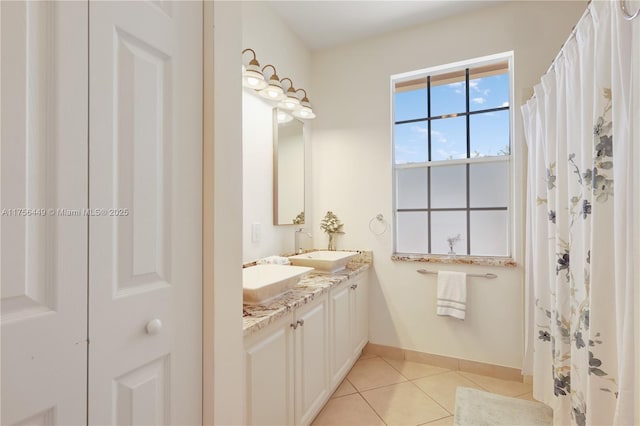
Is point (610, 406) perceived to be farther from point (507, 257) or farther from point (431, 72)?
point (431, 72)

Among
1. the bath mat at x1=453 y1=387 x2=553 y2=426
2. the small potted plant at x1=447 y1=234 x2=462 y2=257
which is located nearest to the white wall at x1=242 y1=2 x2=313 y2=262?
the small potted plant at x1=447 y1=234 x2=462 y2=257

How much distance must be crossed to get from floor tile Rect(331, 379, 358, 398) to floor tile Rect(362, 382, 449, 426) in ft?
0.30

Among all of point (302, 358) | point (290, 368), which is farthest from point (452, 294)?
point (290, 368)

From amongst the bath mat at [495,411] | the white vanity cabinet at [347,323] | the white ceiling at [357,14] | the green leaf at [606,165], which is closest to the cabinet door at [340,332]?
the white vanity cabinet at [347,323]

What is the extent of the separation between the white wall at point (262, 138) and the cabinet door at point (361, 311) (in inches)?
26.2

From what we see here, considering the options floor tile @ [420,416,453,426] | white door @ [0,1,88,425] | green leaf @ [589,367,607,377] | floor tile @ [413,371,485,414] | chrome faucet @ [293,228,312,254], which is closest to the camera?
white door @ [0,1,88,425]

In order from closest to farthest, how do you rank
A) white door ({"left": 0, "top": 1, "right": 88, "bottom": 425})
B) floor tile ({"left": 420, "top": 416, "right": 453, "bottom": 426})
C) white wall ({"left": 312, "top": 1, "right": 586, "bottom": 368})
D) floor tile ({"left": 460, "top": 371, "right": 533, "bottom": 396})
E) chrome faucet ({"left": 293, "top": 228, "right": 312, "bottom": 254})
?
white door ({"left": 0, "top": 1, "right": 88, "bottom": 425}) < floor tile ({"left": 420, "top": 416, "right": 453, "bottom": 426}) < floor tile ({"left": 460, "top": 371, "right": 533, "bottom": 396}) < white wall ({"left": 312, "top": 1, "right": 586, "bottom": 368}) < chrome faucet ({"left": 293, "top": 228, "right": 312, "bottom": 254})

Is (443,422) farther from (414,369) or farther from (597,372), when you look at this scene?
(597,372)

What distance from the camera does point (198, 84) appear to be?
35.6 inches

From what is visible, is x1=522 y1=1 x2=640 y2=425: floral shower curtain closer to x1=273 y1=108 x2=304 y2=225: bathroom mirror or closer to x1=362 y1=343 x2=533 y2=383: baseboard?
x1=362 y1=343 x2=533 y2=383: baseboard

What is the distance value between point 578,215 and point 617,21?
0.69 m

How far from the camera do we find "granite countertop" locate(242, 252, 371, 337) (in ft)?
3.89

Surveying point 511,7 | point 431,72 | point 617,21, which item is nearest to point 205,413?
point 617,21

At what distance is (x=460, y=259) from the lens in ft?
7.88
